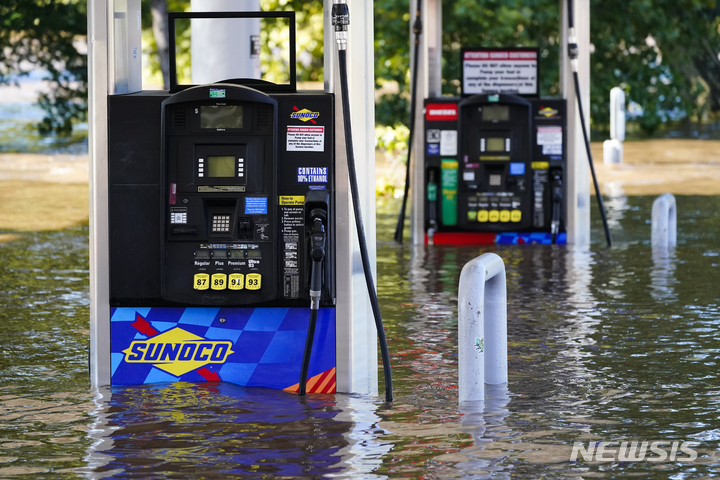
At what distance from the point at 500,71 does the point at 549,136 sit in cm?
91

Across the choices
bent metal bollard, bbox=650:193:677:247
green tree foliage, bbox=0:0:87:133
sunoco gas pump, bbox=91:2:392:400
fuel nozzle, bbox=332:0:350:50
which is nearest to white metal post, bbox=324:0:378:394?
sunoco gas pump, bbox=91:2:392:400

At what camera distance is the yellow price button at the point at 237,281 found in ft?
22.9

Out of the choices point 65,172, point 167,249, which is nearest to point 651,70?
point 65,172

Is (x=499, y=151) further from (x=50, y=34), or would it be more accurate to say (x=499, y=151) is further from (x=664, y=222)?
(x=50, y=34)

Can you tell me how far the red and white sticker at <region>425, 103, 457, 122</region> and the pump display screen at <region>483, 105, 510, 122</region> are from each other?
418mm

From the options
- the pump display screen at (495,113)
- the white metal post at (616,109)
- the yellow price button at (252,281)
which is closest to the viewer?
the yellow price button at (252,281)

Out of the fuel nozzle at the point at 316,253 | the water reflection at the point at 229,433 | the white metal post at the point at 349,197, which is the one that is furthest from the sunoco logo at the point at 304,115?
the water reflection at the point at 229,433

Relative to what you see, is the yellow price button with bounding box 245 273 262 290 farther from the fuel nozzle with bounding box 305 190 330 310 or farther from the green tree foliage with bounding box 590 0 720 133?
the green tree foliage with bounding box 590 0 720 133

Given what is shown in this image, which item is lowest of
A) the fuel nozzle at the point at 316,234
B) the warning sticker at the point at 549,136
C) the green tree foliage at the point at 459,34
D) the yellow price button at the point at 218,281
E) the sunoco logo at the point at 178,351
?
the sunoco logo at the point at 178,351

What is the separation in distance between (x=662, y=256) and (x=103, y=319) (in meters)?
7.57

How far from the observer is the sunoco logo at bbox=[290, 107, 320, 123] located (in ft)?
23.0

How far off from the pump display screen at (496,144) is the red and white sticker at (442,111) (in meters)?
0.51

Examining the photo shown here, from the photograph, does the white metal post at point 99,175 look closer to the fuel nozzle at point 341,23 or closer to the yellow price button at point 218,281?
the yellow price button at point 218,281

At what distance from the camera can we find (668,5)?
24484mm
